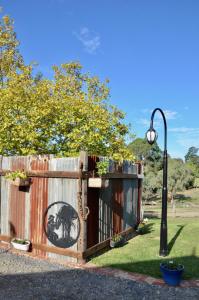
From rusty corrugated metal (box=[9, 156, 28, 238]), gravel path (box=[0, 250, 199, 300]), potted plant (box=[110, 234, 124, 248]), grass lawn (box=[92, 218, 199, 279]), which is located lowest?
grass lawn (box=[92, 218, 199, 279])

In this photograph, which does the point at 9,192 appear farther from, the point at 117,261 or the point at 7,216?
the point at 117,261

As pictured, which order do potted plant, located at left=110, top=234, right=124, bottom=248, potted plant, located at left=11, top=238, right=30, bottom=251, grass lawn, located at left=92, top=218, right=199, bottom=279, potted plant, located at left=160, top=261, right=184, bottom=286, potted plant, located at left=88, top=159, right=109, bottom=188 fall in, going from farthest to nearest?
1. potted plant, located at left=110, top=234, right=124, bottom=248
2. potted plant, located at left=11, top=238, right=30, bottom=251
3. potted plant, located at left=88, top=159, right=109, bottom=188
4. grass lawn, located at left=92, top=218, right=199, bottom=279
5. potted plant, located at left=160, top=261, right=184, bottom=286

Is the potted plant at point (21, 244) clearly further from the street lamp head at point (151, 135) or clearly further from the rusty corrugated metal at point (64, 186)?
the street lamp head at point (151, 135)

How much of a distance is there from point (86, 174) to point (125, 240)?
3985mm

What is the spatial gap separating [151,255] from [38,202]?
3800 millimetres

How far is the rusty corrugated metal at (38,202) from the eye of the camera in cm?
929

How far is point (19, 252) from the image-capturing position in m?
9.47

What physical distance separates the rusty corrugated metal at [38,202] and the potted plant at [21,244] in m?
0.22

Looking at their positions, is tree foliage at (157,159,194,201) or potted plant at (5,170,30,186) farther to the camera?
tree foliage at (157,159,194,201)

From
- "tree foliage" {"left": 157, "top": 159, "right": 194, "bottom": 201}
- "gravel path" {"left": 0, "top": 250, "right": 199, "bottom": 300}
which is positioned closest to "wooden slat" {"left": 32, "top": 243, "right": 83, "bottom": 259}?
"gravel path" {"left": 0, "top": 250, "right": 199, "bottom": 300}

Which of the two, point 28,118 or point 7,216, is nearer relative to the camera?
point 7,216

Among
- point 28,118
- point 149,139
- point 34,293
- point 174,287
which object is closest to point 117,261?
point 174,287

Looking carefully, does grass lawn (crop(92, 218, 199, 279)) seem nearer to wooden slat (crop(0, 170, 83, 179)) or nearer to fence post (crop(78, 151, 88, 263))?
fence post (crop(78, 151, 88, 263))

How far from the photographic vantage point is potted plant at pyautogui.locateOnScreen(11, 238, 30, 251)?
30.6 ft
